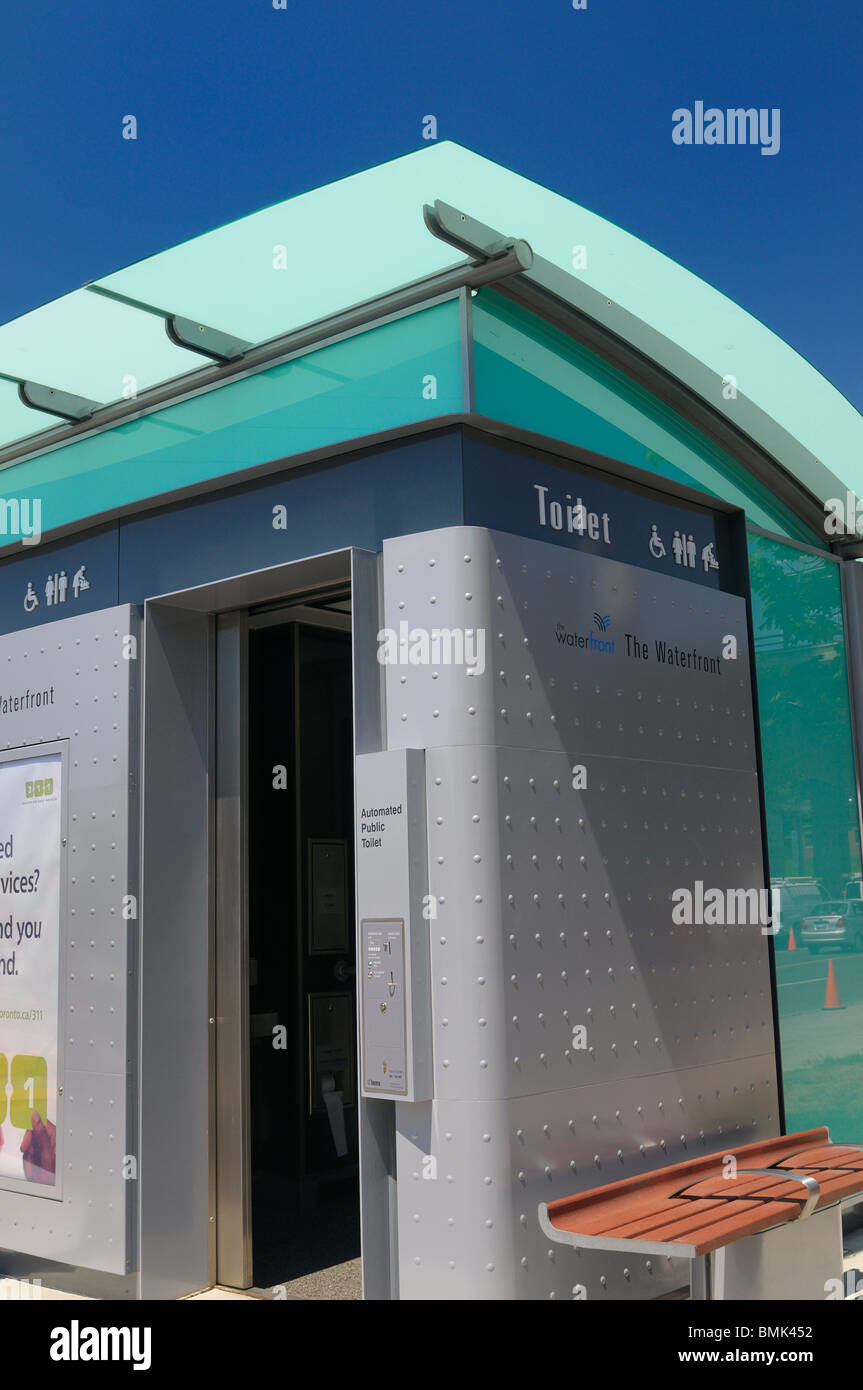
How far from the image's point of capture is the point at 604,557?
15.0 feet

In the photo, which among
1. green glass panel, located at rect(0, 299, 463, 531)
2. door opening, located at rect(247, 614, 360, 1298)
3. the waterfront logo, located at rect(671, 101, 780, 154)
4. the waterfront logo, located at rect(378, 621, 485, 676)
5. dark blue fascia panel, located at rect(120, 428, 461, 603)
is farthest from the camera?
door opening, located at rect(247, 614, 360, 1298)

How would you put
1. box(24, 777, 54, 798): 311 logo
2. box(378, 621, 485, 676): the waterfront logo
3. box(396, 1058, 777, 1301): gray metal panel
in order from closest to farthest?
box(396, 1058, 777, 1301): gray metal panel, box(378, 621, 485, 676): the waterfront logo, box(24, 777, 54, 798): 311 logo

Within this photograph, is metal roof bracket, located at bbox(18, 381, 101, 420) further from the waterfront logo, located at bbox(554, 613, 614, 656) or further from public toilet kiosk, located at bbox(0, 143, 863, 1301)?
the waterfront logo, located at bbox(554, 613, 614, 656)

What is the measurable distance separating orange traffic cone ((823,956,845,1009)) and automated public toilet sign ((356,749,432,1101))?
8.28 ft

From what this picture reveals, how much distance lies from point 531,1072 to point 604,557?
1883 millimetres

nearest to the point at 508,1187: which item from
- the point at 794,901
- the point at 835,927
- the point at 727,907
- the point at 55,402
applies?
the point at 727,907

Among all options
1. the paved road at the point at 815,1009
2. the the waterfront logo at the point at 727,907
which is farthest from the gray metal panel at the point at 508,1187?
the paved road at the point at 815,1009

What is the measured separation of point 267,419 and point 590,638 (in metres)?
1.53

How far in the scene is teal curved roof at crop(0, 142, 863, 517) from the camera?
14.8 ft

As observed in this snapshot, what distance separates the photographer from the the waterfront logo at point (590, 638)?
4254 millimetres

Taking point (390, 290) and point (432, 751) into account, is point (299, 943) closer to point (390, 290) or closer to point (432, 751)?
point (432, 751)

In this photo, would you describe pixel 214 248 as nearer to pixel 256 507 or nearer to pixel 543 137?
pixel 256 507
